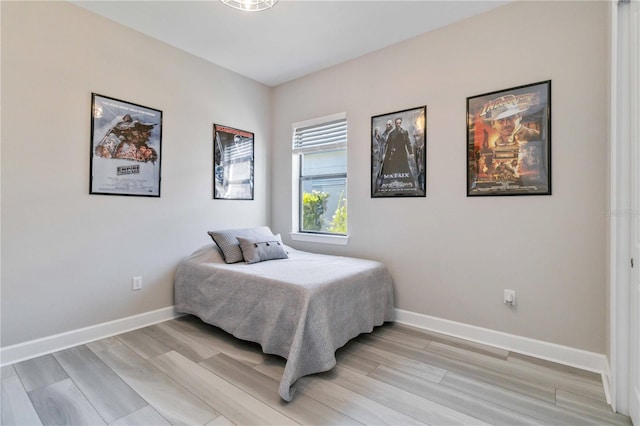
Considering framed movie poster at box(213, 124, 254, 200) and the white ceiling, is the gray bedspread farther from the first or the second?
the white ceiling

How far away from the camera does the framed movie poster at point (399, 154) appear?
2.94 meters

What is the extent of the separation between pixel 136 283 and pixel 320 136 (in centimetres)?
251

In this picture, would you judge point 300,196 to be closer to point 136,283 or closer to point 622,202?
point 136,283

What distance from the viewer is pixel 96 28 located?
2.64 m

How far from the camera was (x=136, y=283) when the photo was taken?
292cm

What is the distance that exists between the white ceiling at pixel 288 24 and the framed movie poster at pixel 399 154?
0.75 metres

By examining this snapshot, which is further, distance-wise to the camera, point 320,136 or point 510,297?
point 320,136

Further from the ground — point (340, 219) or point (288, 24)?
point (288, 24)

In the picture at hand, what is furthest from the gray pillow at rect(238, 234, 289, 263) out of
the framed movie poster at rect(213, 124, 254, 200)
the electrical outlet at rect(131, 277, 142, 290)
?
the electrical outlet at rect(131, 277, 142, 290)

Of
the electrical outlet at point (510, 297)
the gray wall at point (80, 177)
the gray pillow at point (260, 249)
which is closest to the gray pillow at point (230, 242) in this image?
the gray pillow at point (260, 249)

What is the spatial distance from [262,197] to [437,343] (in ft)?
8.71

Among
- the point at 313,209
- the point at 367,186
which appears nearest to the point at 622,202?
the point at 367,186

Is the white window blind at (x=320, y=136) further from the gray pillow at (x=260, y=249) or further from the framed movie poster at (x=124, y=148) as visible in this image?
the framed movie poster at (x=124, y=148)

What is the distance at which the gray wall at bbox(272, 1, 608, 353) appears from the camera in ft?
7.18
